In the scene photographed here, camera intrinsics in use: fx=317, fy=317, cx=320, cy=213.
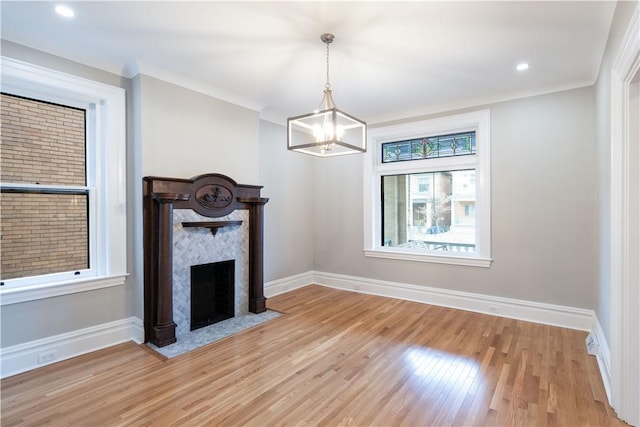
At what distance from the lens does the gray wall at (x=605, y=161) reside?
2.35 m

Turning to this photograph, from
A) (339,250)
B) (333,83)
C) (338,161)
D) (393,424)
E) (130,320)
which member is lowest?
(393,424)

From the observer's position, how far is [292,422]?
6.75 feet

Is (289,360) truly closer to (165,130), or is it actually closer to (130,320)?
(130,320)

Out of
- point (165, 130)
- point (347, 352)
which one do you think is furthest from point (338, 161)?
point (347, 352)

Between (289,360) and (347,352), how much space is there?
56 cm

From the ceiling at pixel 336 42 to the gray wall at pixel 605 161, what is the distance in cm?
18

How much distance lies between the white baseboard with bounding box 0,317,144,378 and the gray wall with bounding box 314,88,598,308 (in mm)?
3836

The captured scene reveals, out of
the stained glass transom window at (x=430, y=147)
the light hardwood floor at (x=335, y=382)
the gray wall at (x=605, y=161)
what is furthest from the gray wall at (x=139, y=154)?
the gray wall at (x=605, y=161)

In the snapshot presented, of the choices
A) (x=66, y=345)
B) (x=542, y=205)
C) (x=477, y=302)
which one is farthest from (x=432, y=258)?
A: (x=66, y=345)

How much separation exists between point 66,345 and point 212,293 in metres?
1.43

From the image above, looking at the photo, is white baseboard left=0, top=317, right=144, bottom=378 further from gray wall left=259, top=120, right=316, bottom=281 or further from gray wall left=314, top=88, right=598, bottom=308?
gray wall left=314, top=88, right=598, bottom=308

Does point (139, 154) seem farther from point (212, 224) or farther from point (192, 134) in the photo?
point (212, 224)

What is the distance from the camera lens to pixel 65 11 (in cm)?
237

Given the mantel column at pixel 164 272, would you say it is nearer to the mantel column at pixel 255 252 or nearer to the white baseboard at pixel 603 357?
the mantel column at pixel 255 252
